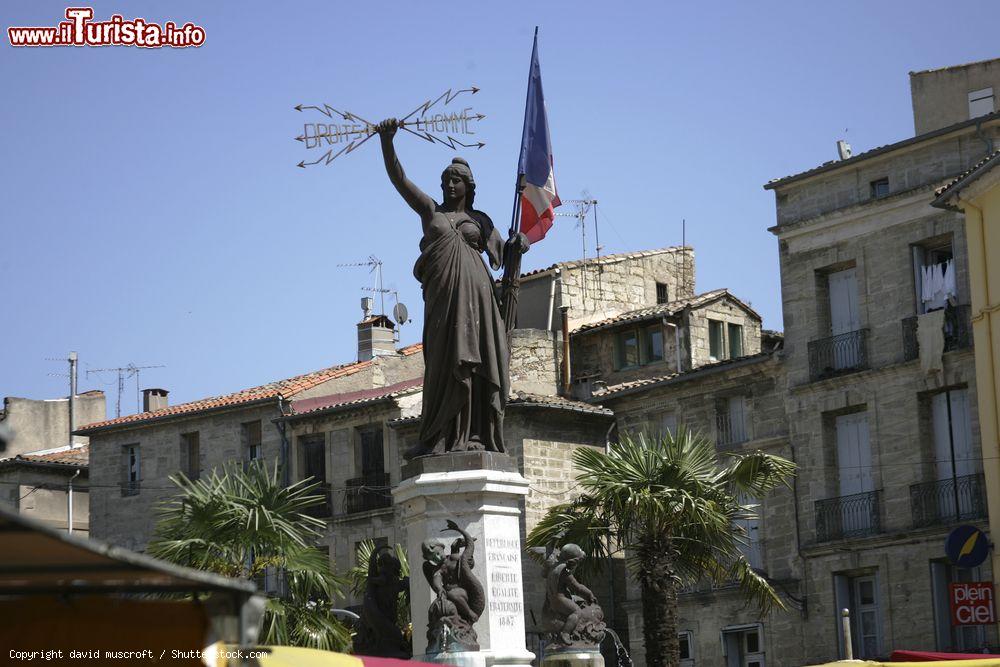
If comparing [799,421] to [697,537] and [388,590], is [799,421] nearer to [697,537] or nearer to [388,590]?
[697,537]

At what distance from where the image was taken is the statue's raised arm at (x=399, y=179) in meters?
13.6

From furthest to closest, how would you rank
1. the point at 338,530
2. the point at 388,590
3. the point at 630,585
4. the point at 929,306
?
the point at 338,530 → the point at 630,585 → the point at 929,306 → the point at 388,590

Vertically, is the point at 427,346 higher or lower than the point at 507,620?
higher

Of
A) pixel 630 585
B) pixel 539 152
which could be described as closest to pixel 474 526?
pixel 539 152

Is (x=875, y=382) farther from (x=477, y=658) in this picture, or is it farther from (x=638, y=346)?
(x=477, y=658)

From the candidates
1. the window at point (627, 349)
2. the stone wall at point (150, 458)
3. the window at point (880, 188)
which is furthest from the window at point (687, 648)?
the stone wall at point (150, 458)

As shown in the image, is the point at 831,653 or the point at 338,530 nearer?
the point at 831,653

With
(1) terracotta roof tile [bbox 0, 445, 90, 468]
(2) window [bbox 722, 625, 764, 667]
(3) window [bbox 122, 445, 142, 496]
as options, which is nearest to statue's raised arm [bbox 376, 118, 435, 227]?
(2) window [bbox 722, 625, 764, 667]

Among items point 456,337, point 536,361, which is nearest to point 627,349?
point 536,361

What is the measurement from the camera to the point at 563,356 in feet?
151

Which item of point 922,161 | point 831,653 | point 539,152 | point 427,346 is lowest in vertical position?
point 831,653

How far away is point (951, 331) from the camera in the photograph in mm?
35281

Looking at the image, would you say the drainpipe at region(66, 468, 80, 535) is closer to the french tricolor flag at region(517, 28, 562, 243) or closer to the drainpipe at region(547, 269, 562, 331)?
the drainpipe at region(547, 269, 562, 331)

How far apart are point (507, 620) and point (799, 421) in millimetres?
25232
